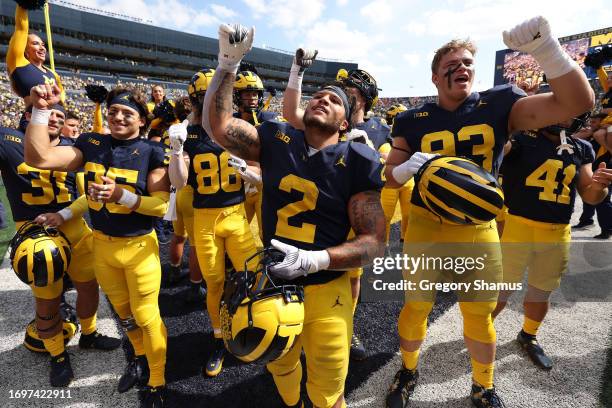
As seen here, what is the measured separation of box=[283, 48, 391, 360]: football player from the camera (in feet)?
9.99

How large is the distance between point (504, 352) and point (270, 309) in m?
2.73

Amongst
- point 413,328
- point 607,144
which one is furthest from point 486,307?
point 607,144

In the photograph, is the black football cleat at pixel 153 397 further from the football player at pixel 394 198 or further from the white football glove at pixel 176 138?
the football player at pixel 394 198

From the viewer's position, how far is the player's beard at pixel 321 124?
6.63 feet

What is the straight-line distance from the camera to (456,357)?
3.12 m

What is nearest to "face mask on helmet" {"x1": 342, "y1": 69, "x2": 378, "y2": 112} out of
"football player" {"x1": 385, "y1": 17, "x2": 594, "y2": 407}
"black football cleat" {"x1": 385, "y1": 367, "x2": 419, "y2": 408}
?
"football player" {"x1": 385, "y1": 17, "x2": 594, "y2": 407}

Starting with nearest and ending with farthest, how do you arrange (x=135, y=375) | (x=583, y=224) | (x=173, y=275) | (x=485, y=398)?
(x=485, y=398)
(x=135, y=375)
(x=173, y=275)
(x=583, y=224)

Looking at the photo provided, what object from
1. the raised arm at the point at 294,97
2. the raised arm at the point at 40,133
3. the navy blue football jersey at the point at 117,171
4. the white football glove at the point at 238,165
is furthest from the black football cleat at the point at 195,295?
the raised arm at the point at 294,97

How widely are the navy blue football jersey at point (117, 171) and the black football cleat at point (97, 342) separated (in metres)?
1.35

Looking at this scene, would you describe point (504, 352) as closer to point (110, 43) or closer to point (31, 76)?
point (31, 76)

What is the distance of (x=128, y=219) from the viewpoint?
270 centimetres

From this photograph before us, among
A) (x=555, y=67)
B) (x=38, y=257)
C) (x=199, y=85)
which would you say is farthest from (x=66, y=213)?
(x=555, y=67)

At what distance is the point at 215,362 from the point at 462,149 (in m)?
2.71

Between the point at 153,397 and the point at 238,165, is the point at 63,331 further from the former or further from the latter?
the point at 238,165
